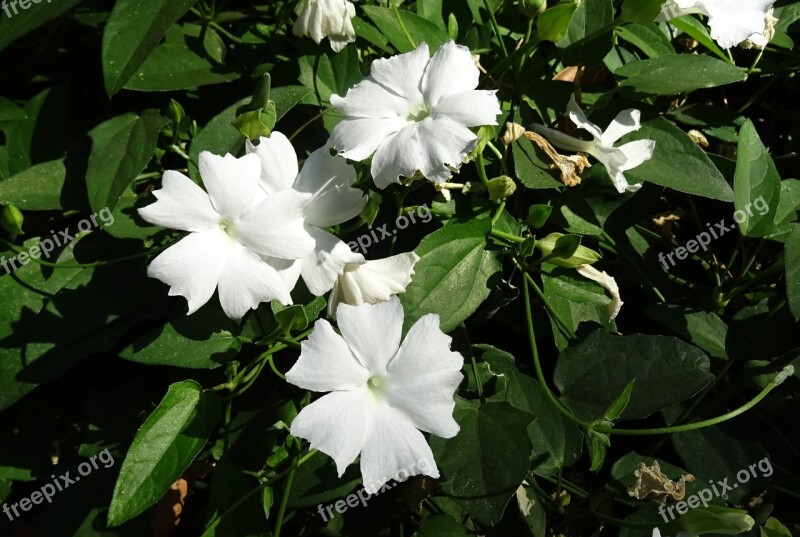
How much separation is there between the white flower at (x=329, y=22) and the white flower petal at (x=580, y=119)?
0.98ft

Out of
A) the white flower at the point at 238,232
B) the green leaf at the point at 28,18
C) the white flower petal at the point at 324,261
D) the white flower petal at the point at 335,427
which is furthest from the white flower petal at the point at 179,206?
the green leaf at the point at 28,18

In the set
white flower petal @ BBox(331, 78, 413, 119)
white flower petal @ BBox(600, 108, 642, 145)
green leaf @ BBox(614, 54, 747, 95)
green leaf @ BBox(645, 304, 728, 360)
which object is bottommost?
green leaf @ BBox(645, 304, 728, 360)

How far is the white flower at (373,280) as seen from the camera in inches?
28.5

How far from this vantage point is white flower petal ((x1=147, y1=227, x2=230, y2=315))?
650mm

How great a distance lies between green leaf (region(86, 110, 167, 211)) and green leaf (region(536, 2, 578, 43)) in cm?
48

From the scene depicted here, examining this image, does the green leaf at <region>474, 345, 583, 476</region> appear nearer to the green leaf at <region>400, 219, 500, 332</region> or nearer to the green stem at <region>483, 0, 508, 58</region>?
the green leaf at <region>400, 219, 500, 332</region>

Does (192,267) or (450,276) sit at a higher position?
(192,267)

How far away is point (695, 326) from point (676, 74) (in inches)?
13.5

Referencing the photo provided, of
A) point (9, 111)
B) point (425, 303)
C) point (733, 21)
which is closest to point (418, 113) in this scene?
point (425, 303)

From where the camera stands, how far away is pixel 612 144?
0.90 meters

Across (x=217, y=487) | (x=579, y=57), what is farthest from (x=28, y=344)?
(x=579, y=57)

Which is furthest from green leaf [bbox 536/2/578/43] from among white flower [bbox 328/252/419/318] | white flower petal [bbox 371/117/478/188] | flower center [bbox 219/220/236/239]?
flower center [bbox 219/220/236/239]

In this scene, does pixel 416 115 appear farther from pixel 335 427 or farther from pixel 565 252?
pixel 335 427

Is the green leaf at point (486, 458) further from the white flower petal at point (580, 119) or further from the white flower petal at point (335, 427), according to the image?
the white flower petal at point (580, 119)
